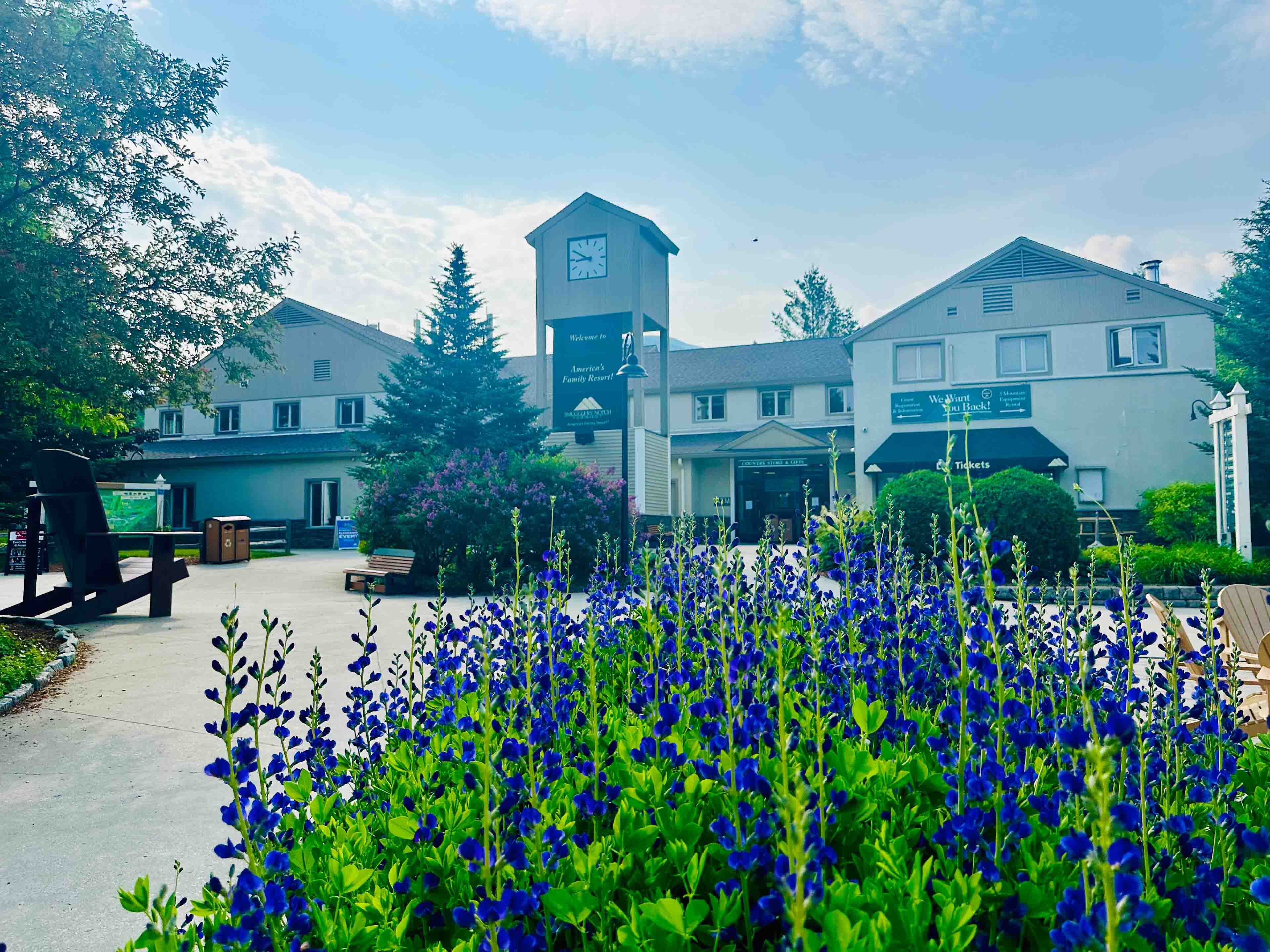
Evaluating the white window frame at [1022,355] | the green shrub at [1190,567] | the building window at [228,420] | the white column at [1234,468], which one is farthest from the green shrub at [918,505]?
the building window at [228,420]

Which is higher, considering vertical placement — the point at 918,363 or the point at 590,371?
the point at 918,363

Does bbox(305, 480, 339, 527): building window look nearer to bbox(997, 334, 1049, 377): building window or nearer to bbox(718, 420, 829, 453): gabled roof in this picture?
bbox(718, 420, 829, 453): gabled roof

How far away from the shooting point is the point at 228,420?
120 feet

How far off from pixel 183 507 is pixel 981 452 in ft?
100

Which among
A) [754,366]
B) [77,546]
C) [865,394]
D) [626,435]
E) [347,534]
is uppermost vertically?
[754,366]

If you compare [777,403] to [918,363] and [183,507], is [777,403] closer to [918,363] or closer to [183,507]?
[918,363]

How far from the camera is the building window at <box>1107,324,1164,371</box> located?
2500 cm

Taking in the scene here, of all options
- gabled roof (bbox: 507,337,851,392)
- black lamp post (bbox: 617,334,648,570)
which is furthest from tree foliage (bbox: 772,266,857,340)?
black lamp post (bbox: 617,334,648,570)

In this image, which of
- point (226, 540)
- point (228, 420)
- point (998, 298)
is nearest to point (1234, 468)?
point (998, 298)

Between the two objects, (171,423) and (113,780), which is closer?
(113,780)

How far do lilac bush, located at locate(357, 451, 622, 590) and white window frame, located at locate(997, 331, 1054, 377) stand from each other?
16.2 metres

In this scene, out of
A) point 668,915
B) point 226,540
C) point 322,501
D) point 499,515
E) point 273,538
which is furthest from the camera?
point 322,501

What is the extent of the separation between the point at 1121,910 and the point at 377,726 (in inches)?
101

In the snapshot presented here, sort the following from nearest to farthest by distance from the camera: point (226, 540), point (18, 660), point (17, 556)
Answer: point (18, 660)
point (17, 556)
point (226, 540)
